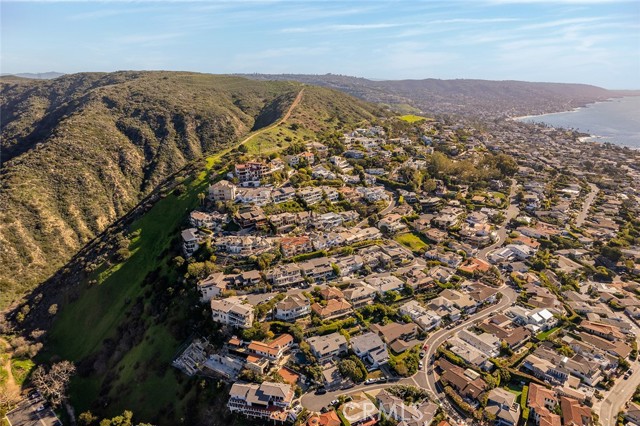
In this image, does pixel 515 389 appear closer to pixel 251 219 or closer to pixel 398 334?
pixel 398 334

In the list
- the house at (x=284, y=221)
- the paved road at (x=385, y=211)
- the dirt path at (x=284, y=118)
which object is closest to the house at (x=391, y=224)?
the paved road at (x=385, y=211)

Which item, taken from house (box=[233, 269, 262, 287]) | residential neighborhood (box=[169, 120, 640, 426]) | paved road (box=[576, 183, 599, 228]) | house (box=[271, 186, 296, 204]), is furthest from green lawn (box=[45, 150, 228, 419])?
paved road (box=[576, 183, 599, 228])

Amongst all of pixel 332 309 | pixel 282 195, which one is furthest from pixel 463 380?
pixel 282 195

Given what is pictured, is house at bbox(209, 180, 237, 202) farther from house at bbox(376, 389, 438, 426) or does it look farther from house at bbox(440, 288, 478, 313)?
house at bbox(376, 389, 438, 426)

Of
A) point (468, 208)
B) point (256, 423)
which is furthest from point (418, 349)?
point (468, 208)

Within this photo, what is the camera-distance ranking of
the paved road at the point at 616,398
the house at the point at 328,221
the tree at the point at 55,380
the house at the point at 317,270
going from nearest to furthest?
the paved road at the point at 616,398, the tree at the point at 55,380, the house at the point at 317,270, the house at the point at 328,221

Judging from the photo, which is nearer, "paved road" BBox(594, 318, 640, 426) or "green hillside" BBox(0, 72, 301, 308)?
"paved road" BBox(594, 318, 640, 426)

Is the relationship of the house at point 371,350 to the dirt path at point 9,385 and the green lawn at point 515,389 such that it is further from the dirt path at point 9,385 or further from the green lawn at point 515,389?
the dirt path at point 9,385
